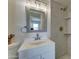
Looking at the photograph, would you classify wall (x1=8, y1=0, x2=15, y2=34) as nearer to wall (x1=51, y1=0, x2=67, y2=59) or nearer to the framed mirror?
the framed mirror

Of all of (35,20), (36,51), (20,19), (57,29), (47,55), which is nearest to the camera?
(36,51)

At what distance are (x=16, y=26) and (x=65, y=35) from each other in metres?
2.28

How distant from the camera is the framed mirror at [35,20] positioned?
265 cm

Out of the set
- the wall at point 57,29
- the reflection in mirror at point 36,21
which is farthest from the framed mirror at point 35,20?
the wall at point 57,29

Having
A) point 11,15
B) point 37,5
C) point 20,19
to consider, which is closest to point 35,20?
point 37,5

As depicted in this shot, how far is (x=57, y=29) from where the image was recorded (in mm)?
3855

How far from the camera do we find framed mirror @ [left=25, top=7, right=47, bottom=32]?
265 centimetres

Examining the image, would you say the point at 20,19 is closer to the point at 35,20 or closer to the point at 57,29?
the point at 35,20

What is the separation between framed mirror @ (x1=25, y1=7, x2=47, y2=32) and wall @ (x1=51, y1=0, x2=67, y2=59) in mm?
530

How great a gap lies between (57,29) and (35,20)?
4.04ft

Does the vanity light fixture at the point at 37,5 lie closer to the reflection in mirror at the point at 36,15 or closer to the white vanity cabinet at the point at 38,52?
the reflection in mirror at the point at 36,15

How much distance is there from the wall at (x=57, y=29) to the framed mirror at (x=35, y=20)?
20.9 inches
